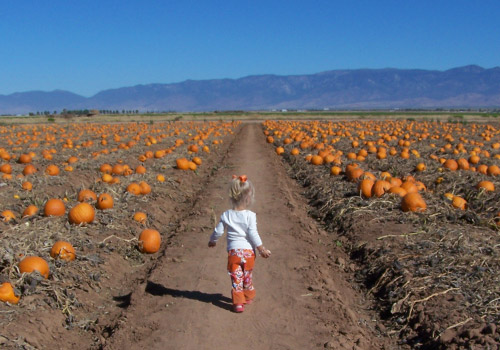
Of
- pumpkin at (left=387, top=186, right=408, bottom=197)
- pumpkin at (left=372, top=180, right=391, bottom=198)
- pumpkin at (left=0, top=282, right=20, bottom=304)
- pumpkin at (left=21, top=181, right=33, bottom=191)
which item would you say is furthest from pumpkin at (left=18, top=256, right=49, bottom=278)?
pumpkin at (left=387, top=186, right=408, bottom=197)

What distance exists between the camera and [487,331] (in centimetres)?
523

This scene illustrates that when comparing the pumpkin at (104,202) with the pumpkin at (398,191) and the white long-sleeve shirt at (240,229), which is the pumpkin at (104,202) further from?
the pumpkin at (398,191)

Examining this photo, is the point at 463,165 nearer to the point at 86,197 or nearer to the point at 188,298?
the point at 86,197

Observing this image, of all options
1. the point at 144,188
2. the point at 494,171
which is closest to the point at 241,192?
the point at 144,188

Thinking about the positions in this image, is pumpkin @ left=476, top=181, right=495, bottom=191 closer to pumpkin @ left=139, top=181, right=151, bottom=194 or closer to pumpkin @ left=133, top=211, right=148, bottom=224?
pumpkin @ left=133, top=211, right=148, bottom=224

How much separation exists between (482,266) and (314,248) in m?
3.06

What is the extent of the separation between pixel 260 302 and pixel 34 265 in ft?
10.2

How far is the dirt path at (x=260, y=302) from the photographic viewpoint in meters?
5.70

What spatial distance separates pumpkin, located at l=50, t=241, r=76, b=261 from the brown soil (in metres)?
0.19

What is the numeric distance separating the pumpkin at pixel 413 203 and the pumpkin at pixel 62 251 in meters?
6.48

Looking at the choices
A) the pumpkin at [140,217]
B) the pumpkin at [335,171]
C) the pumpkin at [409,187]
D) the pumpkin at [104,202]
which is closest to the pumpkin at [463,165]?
the pumpkin at [335,171]

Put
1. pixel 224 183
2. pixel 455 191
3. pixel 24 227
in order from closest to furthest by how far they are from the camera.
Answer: pixel 24 227 < pixel 455 191 < pixel 224 183

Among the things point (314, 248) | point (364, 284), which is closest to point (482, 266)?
point (364, 284)

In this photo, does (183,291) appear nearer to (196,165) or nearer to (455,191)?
(455,191)
